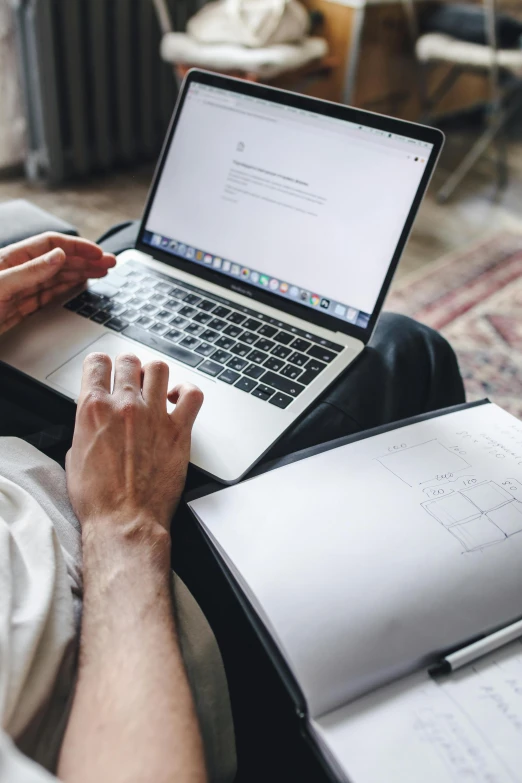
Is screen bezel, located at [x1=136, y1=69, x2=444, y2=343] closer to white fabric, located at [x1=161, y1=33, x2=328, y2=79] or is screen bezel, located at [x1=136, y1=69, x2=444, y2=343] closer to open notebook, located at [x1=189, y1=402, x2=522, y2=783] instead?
open notebook, located at [x1=189, y1=402, x2=522, y2=783]

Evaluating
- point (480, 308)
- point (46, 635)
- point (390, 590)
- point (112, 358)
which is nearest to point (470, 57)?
point (480, 308)

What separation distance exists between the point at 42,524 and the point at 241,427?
228 mm

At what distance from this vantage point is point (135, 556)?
0.52m

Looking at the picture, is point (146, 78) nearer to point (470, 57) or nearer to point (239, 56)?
point (239, 56)

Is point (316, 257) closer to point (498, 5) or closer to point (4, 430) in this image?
point (4, 430)

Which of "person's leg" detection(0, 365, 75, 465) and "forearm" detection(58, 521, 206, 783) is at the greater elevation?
"forearm" detection(58, 521, 206, 783)

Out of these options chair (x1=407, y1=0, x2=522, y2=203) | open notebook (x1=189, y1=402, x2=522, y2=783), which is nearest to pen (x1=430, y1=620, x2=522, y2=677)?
open notebook (x1=189, y1=402, x2=522, y2=783)

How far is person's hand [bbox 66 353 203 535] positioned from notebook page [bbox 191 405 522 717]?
52 mm

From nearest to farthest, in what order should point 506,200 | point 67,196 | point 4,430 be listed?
point 4,430, point 67,196, point 506,200

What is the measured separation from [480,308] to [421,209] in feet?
2.50

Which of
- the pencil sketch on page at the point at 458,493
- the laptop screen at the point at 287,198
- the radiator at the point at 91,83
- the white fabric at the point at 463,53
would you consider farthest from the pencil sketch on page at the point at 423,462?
the white fabric at the point at 463,53

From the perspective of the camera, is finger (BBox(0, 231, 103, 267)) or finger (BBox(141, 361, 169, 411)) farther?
finger (BBox(0, 231, 103, 267))

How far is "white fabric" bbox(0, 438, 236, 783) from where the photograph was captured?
0.42 meters

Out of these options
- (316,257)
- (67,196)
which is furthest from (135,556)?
(67,196)
